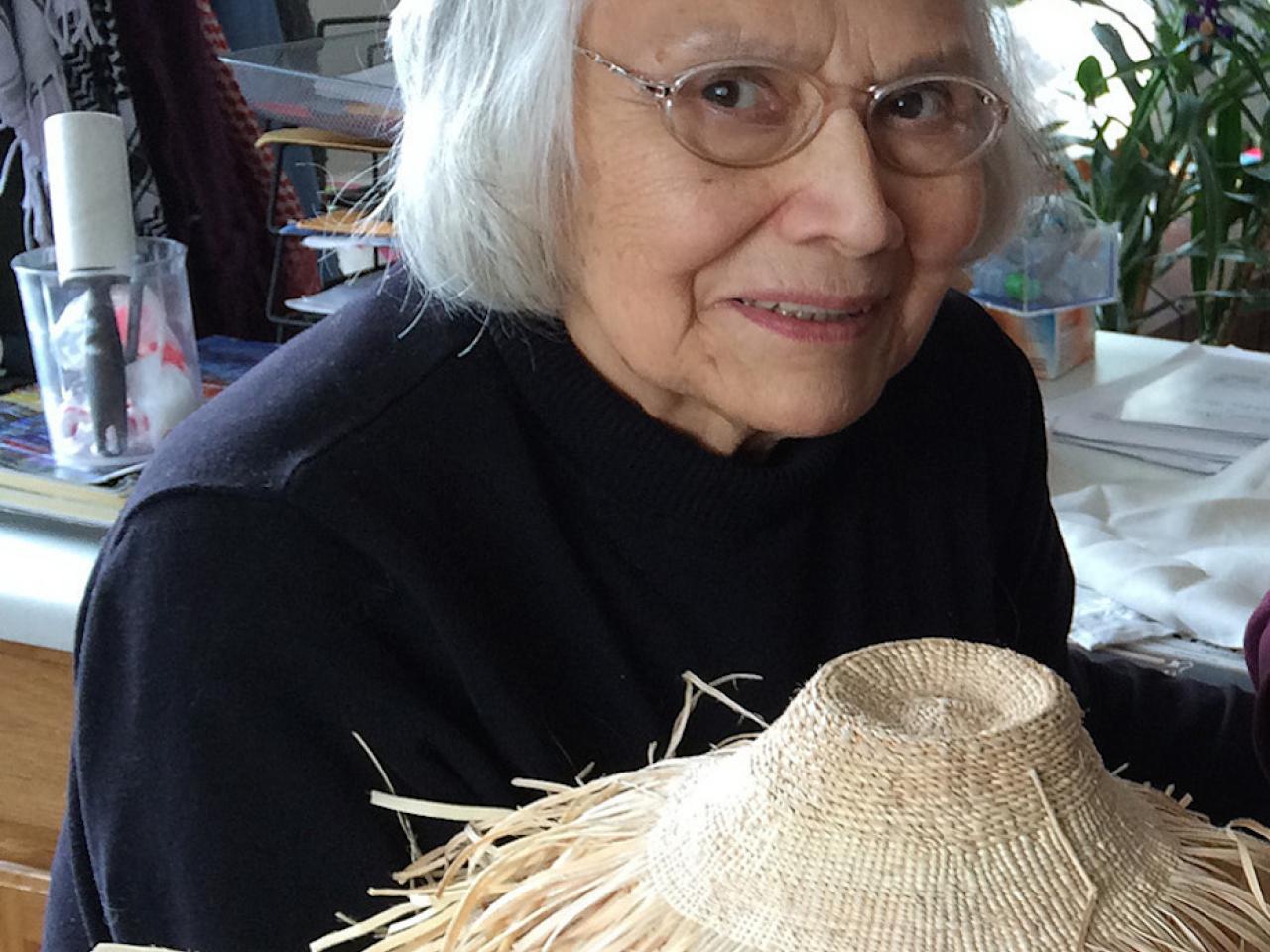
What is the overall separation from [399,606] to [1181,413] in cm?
109

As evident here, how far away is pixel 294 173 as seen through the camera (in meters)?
1.95

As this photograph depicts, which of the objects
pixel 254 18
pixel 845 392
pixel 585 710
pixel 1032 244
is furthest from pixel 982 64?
pixel 254 18

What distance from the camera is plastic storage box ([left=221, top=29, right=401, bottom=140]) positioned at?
5.21 feet

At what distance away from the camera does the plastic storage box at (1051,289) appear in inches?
68.6

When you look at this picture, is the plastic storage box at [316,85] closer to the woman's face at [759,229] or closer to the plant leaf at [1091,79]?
the woman's face at [759,229]

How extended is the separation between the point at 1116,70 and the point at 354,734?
224cm

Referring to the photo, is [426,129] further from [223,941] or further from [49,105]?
[49,105]

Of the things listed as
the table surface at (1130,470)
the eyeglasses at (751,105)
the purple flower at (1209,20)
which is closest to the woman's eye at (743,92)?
the eyeglasses at (751,105)

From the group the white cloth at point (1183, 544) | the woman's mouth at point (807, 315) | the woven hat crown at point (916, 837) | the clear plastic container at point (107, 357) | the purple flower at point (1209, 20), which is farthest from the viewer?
the purple flower at point (1209, 20)

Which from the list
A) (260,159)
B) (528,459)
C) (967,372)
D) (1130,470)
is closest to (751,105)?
(528,459)

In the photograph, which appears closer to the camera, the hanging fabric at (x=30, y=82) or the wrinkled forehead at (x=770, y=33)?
the wrinkled forehead at (x=770, y=33)

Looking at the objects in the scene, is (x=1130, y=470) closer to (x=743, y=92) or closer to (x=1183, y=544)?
(x=1183, y=544)

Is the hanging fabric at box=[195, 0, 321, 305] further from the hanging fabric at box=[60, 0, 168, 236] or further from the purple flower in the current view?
the purple flower

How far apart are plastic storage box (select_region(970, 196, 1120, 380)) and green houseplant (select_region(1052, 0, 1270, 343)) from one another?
734 millimetres
